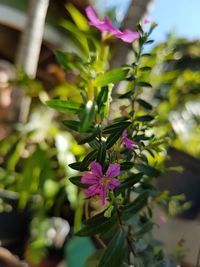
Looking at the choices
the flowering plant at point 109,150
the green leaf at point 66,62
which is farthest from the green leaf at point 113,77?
the green leaf at point 66,62

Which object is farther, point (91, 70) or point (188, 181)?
point (188, 181)

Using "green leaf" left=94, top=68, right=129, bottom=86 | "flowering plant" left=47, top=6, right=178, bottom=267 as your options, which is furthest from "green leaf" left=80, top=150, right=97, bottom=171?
"green leaf" left=94, top=68, right=129, bottom=86

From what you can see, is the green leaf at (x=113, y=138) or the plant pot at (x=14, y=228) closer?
the green leaf at (x=113, y=138)

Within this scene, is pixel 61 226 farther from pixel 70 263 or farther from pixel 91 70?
pixel 91 70

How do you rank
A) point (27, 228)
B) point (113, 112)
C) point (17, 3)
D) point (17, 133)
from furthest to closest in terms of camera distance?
1. point (17, 3)
2. point (27, 228)
3. point (17, 133)
4. point (113, 112)

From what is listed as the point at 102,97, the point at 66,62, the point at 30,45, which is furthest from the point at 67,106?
the point at 30,45

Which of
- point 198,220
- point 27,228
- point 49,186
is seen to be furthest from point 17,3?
point 198,220

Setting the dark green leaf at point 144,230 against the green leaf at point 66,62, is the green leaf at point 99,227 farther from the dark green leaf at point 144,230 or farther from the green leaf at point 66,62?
the green leaf at point 66,62

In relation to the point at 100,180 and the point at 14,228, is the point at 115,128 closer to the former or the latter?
the point at 100,180
